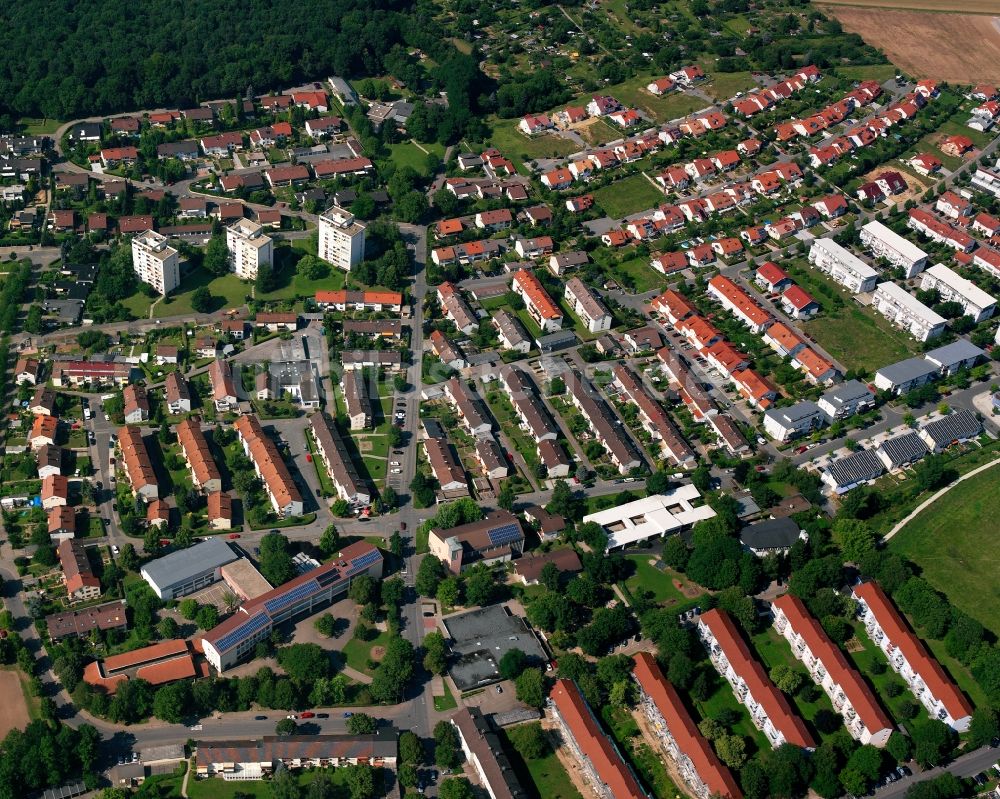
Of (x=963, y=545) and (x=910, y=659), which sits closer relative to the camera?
(x=910, y=659)

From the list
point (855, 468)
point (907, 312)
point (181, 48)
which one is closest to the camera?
point (855, 468)

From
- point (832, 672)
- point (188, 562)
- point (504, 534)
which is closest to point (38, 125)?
point (188, 562)

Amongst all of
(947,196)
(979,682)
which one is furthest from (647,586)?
(947,196)

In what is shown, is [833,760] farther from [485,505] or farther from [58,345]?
[58,345]

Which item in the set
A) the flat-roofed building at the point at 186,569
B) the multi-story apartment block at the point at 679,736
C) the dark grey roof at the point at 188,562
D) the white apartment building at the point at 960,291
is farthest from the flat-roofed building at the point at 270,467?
the white apartment building at the point at 960,291

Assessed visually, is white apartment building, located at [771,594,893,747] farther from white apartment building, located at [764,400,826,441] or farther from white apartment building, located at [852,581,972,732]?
white apartment building, located at [764,400,826,441]

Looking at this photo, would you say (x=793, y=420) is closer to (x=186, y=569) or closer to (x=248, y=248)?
(x=186, y=569)

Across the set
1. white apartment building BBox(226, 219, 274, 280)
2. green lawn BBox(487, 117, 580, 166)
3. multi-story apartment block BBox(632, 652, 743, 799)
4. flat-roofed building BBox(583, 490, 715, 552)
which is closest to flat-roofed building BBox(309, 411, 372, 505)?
flat-roofed building BBox(583, 490, 715, 552)
